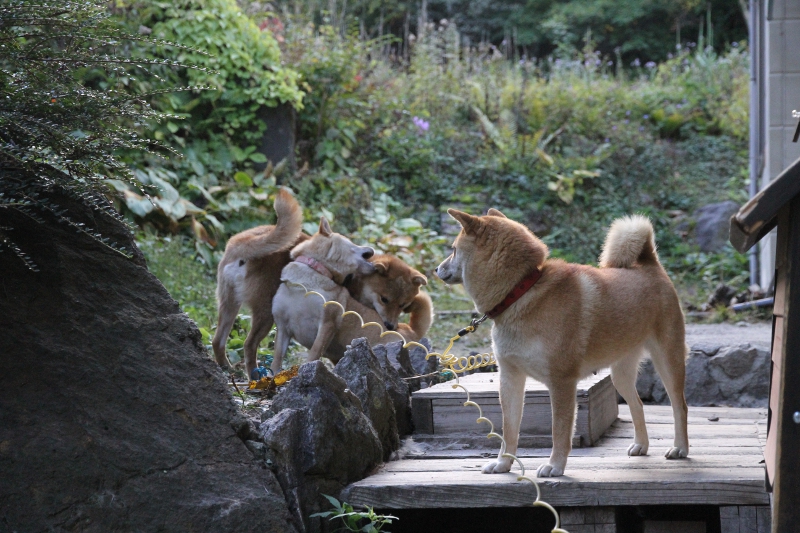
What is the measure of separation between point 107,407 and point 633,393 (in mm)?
2528

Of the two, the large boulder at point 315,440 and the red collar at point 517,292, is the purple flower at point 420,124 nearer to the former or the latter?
the red collar at point 517,292

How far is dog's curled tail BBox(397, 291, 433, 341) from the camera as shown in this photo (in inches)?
247

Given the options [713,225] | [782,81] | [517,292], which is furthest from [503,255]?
[713,225]

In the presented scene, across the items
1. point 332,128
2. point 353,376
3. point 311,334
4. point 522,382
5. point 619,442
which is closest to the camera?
point 522,382

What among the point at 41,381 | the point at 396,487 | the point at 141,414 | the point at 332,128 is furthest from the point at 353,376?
the point at 332,128

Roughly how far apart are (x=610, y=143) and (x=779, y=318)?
10.9 meters

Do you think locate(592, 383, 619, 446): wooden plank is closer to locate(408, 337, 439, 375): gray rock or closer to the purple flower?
locate(408, 337, 439, 375): gray rock

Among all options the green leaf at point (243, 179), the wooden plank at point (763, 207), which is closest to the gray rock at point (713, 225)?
the green leaf at point (243, 179)

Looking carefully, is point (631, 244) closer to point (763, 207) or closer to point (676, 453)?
point (676, 453)

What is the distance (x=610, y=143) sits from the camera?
527 inches

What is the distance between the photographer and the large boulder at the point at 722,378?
614 cm

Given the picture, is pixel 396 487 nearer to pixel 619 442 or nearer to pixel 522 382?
pixel 522 382

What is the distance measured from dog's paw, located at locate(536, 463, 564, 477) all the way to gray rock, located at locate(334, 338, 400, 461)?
0.88 m

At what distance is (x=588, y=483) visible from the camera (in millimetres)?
3367
